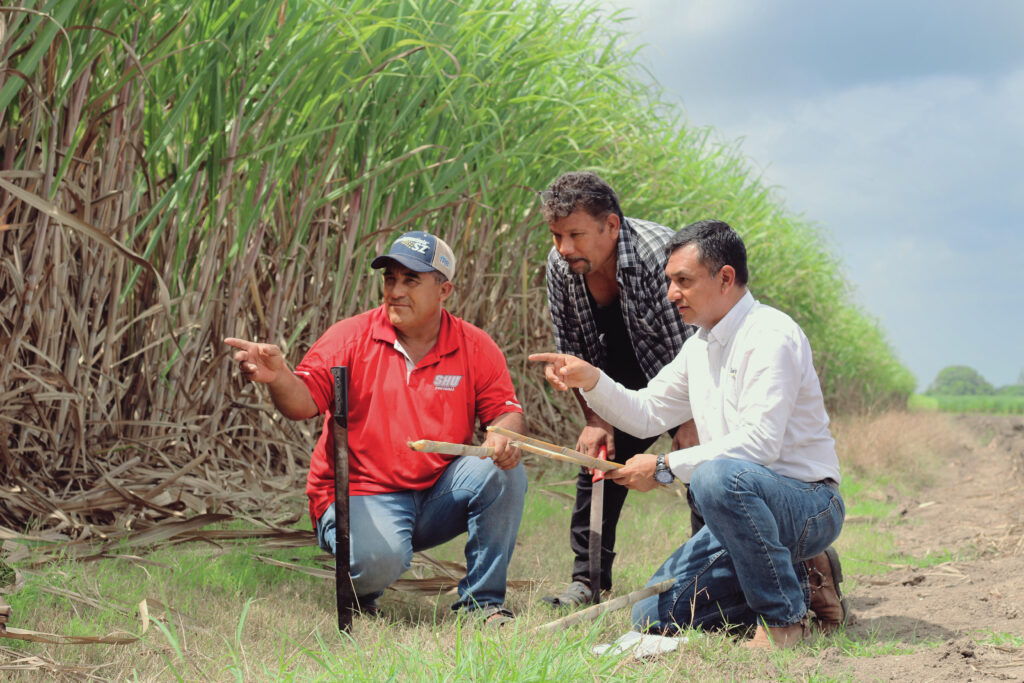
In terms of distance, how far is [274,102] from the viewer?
3135 mm

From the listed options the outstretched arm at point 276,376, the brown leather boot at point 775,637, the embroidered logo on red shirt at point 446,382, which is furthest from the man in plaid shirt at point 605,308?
the outstretched arm at point 276,376

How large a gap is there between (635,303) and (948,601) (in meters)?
1.45

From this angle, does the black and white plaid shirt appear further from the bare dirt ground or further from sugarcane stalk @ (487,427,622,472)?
the bare dirt ground

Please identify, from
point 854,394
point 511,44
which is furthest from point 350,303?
point 854,394

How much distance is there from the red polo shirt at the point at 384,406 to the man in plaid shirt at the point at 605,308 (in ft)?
1.69

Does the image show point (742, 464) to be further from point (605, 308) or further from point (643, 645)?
point (605, 308)

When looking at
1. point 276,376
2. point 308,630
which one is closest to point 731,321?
point 276,376

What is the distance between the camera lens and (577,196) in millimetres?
2869

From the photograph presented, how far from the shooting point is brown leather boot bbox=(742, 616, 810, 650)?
2.35 meters

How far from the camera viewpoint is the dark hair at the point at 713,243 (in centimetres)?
244

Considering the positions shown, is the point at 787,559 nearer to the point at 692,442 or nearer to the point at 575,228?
the point at 692,442

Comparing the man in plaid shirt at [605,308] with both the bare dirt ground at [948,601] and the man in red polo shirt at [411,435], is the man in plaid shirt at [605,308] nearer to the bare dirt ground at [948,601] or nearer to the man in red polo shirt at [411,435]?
the man in red polo shirt at [411,435]

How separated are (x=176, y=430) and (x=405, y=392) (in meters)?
1.13

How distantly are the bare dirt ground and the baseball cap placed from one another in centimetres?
148
